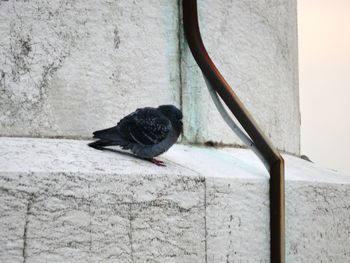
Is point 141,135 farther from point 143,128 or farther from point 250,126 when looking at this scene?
point 250,126

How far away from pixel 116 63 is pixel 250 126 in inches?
34.4

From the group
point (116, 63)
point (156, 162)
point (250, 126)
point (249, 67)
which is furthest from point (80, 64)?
point (249, 67)

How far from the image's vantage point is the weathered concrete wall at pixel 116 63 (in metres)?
3.13

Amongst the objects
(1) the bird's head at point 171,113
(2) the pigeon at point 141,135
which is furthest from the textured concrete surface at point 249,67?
(2) the pigeon at point 141,135

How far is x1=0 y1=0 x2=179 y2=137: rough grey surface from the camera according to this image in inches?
122

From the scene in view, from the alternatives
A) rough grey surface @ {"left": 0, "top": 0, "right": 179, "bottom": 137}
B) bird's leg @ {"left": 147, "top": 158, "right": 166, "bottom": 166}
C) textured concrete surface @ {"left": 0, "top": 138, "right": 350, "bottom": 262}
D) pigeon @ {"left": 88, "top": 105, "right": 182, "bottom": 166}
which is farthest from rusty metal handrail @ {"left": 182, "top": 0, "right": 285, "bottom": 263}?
bird's leg @ {"left": 147, "top": 158, "right": 166, "bottom": 166}

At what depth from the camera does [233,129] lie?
11.9 ft

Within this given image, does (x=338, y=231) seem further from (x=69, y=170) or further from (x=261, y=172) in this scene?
(x=69, y=170)

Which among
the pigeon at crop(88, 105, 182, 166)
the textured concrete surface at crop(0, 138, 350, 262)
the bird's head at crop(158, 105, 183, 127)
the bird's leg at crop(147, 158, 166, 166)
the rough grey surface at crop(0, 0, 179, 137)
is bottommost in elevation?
the textured concrete surface at crop(0, 138, 350, 262)

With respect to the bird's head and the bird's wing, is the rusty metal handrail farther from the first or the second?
the bird's wing

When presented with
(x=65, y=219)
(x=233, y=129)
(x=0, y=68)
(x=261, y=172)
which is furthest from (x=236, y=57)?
(x=65, y=219)

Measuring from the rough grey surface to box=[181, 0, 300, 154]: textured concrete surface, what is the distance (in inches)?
7.3

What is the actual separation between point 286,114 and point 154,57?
4.71ft

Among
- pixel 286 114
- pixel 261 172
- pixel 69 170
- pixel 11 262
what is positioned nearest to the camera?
pixel 11 262
